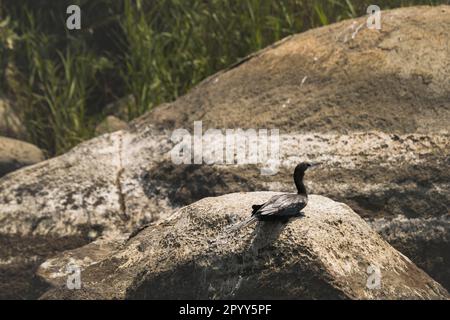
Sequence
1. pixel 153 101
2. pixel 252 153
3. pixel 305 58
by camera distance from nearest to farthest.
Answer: pixel 252 153 < pixel 305 58 < pixel 153 101

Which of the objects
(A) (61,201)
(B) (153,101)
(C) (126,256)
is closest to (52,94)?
(B) (153,101)

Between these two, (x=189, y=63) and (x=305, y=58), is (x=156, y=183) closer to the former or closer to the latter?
(x=305, y=58)

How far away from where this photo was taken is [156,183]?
8867mm

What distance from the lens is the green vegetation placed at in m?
11.2

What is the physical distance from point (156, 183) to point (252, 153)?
2.93ft

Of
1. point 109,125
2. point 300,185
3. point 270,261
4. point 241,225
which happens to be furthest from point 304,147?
point 109,125

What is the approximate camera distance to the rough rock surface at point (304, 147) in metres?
7.98

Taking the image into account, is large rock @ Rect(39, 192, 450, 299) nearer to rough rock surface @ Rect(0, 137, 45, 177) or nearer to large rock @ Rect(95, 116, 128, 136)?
rough rock surface @ Rect(0, 137, 45, 177)

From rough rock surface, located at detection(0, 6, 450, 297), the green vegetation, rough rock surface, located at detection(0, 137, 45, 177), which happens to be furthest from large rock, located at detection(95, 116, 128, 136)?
rough rock surface, located at detection(0, 6, 450, 297)

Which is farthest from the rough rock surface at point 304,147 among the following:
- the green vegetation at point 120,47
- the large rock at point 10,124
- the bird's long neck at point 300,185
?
the large rock at point 10,124

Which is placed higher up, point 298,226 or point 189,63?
point 189,63

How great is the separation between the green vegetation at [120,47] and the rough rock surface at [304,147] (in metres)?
1.60

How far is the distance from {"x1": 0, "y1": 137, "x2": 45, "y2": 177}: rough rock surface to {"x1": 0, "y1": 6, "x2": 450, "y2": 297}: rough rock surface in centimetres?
143

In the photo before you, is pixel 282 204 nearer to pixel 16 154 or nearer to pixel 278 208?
pixel 278 208
